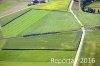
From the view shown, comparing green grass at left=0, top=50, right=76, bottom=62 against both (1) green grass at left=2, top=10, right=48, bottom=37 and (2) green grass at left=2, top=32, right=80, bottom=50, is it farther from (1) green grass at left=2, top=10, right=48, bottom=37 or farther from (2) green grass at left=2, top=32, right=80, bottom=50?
(1) green grass at left=2, top=10, right=48, bottom=37

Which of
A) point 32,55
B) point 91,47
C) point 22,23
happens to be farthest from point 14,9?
point 91,47

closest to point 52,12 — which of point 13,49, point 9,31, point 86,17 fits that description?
point 86,17

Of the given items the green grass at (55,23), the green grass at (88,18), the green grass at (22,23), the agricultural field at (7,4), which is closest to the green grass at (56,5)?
the green grass at (22,23)

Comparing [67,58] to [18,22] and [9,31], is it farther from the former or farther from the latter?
[18,22]

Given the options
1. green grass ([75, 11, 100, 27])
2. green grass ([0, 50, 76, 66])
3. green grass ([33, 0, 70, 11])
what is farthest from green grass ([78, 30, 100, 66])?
green grass ([33, 0, 70, 11])

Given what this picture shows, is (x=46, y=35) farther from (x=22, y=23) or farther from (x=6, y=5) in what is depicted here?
(x=6, y=5)
